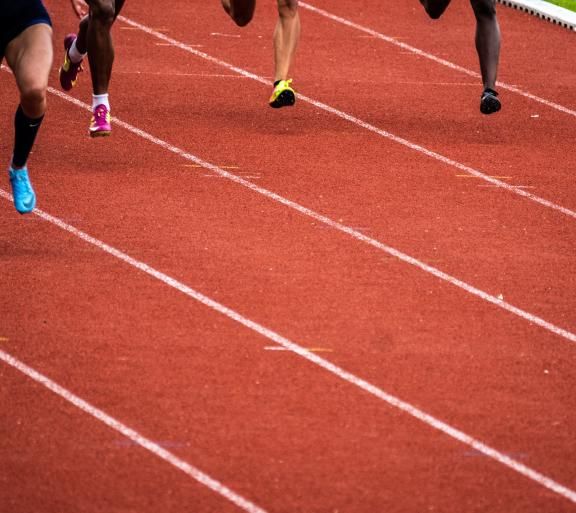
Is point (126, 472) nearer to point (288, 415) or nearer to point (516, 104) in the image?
point (288, 415)

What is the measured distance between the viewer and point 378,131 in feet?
36.6

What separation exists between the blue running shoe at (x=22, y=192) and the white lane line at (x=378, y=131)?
118 inches

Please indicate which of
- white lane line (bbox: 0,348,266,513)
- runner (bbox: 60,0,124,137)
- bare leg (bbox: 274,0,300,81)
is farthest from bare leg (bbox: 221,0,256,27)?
white lane line (bbox: 0,348,266,513)

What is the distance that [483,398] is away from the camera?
6.83 m

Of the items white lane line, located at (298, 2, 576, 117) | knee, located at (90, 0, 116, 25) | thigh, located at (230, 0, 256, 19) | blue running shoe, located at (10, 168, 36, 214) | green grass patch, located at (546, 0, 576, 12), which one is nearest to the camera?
blue running shoe, located at (10, 168, 36, 214)

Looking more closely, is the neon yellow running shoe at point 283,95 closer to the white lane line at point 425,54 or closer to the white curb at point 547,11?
the white lane line at point 425,54

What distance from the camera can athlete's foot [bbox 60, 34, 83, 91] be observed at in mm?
10844

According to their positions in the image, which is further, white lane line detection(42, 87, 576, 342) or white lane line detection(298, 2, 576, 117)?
white lane line detection(298, 2, 576, 117)

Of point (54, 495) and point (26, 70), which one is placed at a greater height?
point (26, 70)

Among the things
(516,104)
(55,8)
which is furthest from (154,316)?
(55,8)

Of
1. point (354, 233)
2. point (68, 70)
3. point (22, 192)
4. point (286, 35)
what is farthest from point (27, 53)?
point (286, 35)

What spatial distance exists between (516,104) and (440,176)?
2157mm

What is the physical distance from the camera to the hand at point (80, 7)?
30.4 ft

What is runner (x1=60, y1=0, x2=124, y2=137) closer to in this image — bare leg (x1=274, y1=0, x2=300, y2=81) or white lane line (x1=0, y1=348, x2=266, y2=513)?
bare leg (x1=274, y1=0, x2=300, y2=81)
